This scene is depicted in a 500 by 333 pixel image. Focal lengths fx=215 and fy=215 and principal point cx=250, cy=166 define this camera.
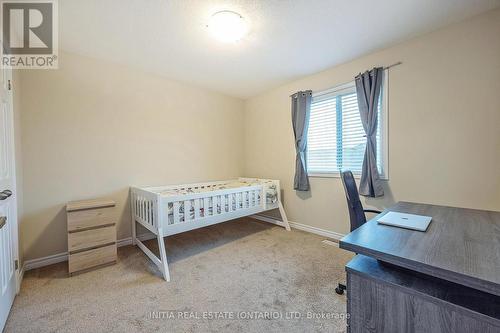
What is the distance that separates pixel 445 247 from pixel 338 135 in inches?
80.5

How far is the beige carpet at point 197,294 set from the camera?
1412mm

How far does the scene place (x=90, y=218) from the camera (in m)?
2.12

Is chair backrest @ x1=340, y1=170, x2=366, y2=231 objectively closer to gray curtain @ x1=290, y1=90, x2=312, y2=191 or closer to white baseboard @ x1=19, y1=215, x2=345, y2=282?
white baseboard @ x1=19, y1=215, x2=345, y2=282

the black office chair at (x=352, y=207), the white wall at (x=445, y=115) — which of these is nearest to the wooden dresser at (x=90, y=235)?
the black office chair at (x=352, y=207)

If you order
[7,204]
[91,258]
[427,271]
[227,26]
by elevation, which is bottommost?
[91,258]

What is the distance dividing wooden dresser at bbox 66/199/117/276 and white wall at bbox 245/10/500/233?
2.66 meters

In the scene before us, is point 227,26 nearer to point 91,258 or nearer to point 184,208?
point 184,208

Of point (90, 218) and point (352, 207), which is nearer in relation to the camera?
point (352, 207)

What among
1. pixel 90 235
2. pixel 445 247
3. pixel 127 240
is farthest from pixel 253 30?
pixel 127 240

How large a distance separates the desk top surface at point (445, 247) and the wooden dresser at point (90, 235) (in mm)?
2244

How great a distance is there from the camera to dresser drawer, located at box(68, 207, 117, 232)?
203 centimetres

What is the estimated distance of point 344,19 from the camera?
182 cm

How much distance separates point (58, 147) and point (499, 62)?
4149mm

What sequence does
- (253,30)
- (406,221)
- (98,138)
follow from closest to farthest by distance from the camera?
(406,221)
(253,30)
(98,138)
